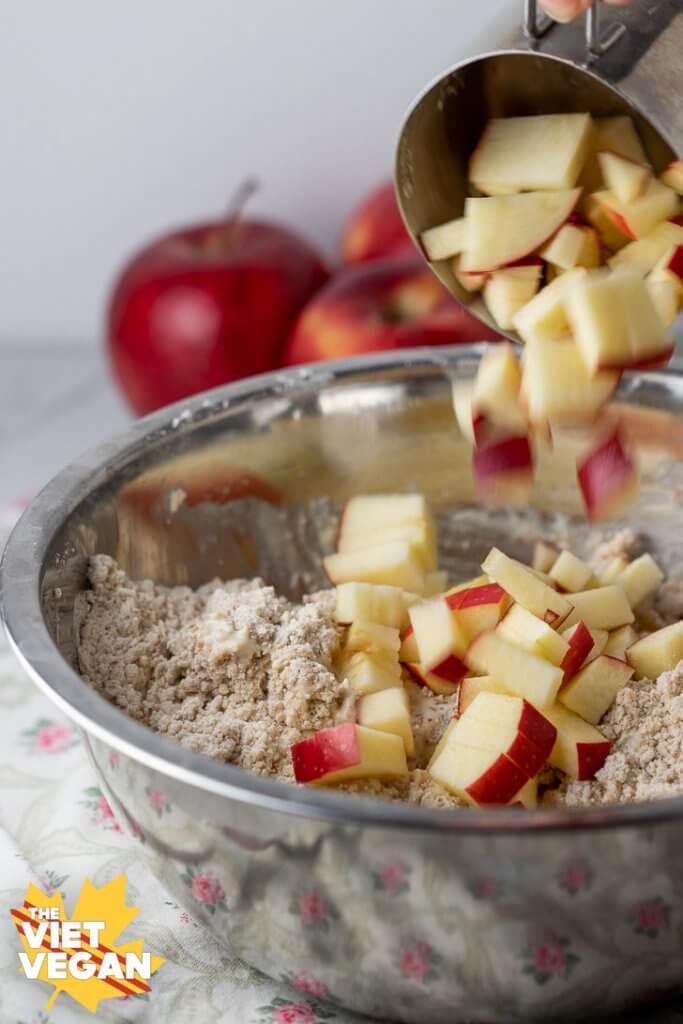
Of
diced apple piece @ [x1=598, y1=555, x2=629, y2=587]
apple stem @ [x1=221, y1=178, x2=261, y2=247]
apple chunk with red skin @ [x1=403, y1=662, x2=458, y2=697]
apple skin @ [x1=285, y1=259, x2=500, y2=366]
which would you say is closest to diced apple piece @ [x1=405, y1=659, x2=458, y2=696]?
apple chunk with red skin @ [x1=403, y1=662, x2=458, y2=697]

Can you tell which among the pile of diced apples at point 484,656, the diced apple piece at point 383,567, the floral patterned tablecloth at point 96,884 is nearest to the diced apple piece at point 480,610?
the pile of diced apples at point 484,656

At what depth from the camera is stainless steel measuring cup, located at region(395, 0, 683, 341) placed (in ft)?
3.19

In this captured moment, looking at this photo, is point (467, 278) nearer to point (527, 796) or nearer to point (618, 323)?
point (618, 323)

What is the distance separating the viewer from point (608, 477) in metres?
1.07

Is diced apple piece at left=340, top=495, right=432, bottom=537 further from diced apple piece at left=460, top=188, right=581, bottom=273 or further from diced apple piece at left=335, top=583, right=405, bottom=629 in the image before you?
diced apple piece at left=460, top=188, right=581, bottom=273

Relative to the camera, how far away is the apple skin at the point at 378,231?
194 cm

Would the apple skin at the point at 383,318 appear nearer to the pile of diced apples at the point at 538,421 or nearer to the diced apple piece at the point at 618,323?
the pile of diced apples at the point at 538,421

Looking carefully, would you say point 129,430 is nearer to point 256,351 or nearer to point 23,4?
point 256,351

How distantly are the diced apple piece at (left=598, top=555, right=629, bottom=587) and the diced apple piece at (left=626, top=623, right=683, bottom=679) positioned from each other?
0.13 metres

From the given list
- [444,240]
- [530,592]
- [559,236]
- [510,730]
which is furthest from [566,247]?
[510,730]

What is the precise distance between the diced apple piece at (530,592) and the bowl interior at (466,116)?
0.20m

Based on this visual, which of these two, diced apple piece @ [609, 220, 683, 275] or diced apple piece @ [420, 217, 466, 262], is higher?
diced apple piece @ [420, 217, 466, 262]

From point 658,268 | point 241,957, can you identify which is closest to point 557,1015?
point 241,957

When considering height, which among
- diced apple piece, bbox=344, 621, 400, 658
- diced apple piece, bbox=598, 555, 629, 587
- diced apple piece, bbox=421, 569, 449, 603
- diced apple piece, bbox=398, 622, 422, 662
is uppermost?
diced apple piece, bbox=344, 621, 400, 658
